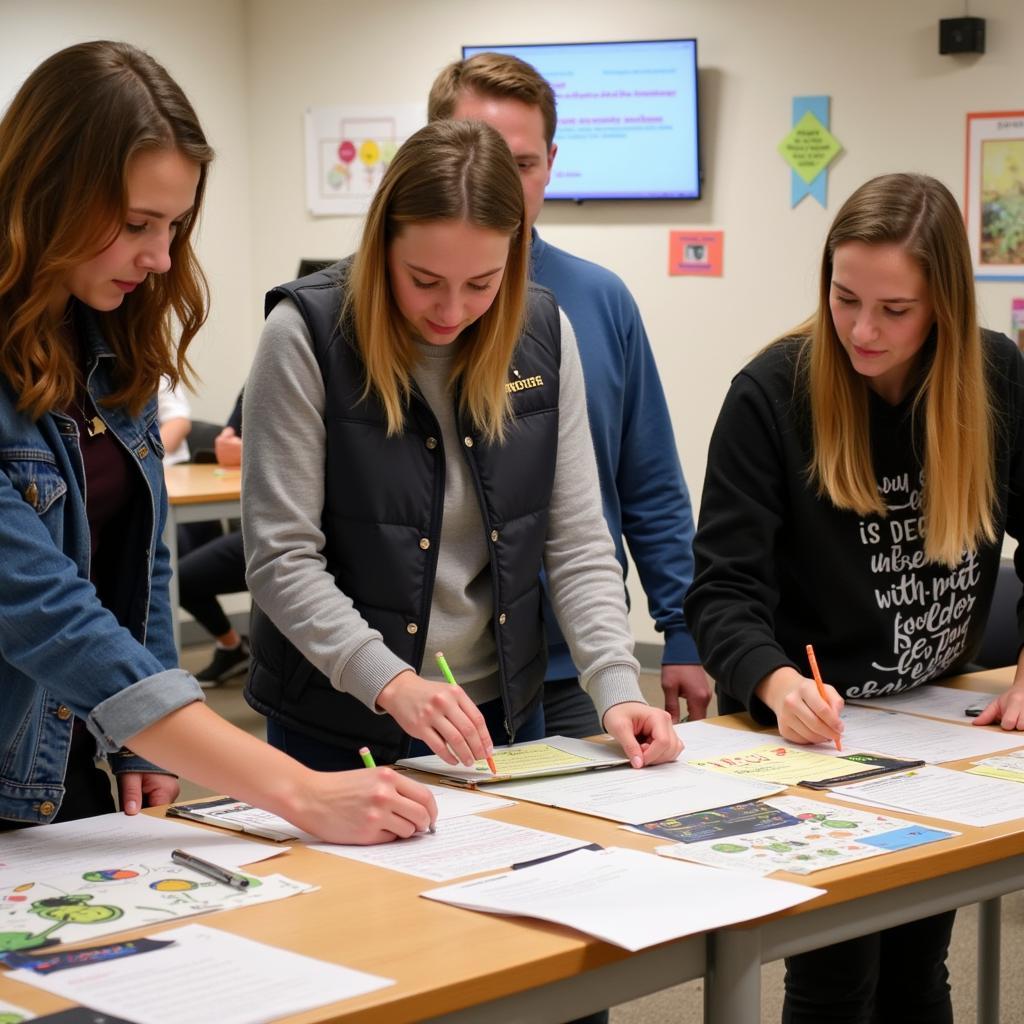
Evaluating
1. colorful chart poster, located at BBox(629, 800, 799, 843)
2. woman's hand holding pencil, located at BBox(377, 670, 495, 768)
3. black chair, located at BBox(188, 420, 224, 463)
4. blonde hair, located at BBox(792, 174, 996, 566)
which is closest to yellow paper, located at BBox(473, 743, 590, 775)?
woman's hand holding pencil, located at BBox(377, 670, 495, 768)

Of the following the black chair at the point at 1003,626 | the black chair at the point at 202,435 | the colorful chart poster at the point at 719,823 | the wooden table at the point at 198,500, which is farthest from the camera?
the black chair at the point at 202,435

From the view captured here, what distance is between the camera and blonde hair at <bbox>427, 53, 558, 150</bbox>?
7.40 ft

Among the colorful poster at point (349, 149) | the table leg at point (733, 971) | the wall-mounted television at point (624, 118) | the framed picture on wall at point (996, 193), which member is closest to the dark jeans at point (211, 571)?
the colorful poster at point (349, 149)

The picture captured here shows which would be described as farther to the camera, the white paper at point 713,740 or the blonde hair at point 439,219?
the white paper at point 713,740

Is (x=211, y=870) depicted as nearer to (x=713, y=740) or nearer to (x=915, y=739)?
(x=713, y=740)

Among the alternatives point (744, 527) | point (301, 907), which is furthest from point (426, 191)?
point (301, 907)

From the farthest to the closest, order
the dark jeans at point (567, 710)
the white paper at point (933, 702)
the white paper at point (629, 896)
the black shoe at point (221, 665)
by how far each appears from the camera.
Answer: the black shoe at point (221, 665) < the dark jeans at point (567, 710) < the white paper at point (933, 702) < the white paper at point (629, 896)

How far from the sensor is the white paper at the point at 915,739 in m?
1.87

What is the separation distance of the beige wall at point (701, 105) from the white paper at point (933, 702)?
2882mm

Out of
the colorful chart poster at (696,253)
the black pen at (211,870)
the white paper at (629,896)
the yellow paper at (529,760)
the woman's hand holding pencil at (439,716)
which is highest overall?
the colorful chart poster at (696,253)

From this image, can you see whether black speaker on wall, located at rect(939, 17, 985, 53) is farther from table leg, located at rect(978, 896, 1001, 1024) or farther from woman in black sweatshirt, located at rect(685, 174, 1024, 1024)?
table leg, located at rect(978, 896, 1001, 1024)

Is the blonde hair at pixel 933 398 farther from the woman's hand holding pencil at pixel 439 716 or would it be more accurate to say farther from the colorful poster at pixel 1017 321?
the colorful poster at pixel 1017 321

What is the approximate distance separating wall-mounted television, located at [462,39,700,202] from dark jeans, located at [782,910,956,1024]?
380cm

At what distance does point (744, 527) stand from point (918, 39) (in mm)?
3525
